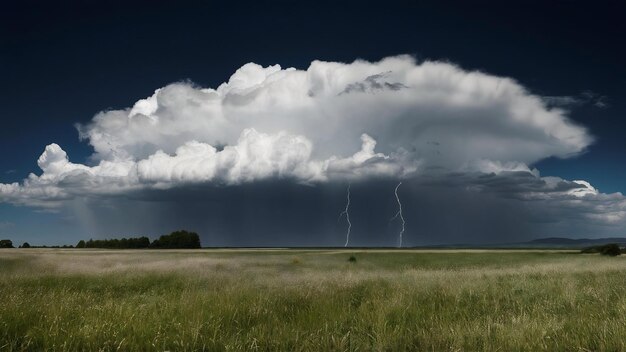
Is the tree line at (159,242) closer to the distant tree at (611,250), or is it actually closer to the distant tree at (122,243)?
the distant tree at (122,243)

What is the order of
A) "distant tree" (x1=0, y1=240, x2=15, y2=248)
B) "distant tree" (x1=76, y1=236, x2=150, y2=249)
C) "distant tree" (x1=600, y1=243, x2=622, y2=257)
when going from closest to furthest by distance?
"distant tree" (x1=600, y1=243, x2=622, y2=257) → "distant tree" (x1=0, y1=240, x2=15, y2=248) → "distant tree" (x1=76, y1=236, x2=150, y2=249)

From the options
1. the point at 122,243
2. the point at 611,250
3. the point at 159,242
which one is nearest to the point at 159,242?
the point at 159,242

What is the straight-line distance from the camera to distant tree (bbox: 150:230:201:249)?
133625 mm

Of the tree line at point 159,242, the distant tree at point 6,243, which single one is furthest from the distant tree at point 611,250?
the distant tree at point 6,243

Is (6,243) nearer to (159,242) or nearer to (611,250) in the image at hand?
(159,242)

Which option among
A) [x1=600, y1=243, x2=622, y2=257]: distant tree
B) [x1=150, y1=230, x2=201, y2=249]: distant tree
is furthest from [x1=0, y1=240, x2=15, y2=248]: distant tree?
[x1=600, y1=243, x2=622, y2=257]: distant tree

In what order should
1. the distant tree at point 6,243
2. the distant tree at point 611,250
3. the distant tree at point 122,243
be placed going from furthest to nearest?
the distant tree at point 122,243 < the distant tree at point 6,243 < the distant tree at point 611,250

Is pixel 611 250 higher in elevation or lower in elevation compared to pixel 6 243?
lower

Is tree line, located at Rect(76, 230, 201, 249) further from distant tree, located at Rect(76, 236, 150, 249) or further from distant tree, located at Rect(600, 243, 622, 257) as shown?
distant tree, located at Rect(600, 243, 622, 257)

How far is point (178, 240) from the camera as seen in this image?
135750 millimetres

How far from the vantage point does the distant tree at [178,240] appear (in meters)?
134

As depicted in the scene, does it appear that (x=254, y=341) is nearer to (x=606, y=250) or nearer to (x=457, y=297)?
(x=457, y=297)

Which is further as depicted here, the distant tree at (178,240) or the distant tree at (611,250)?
the distant tree at (178,240)

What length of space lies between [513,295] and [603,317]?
9.67 feet
